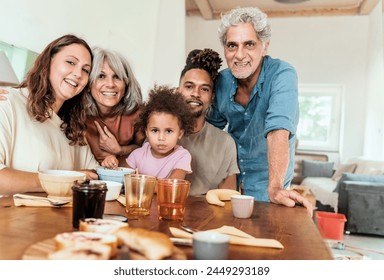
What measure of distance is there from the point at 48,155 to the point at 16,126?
0.13 metres

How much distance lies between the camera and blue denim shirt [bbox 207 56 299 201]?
1.46 meters

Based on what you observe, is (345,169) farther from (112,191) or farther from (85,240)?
(85,240)

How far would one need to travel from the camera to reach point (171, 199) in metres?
0.76

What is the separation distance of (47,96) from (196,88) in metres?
0.58

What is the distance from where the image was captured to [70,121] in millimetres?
1373

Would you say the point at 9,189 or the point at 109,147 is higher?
the point at 109,147

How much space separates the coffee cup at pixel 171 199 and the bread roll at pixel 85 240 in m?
0.24

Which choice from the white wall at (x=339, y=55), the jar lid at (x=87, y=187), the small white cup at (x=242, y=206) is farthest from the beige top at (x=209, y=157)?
the white wall at (x=339, y=55)

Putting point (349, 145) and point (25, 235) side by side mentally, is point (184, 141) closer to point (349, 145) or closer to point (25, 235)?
point (25, 235)

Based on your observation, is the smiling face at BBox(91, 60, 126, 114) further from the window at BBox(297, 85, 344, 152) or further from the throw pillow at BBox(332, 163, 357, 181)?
the window at BBox(297, 85, 344, 152)

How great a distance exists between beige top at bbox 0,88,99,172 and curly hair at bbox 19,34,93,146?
0.07ft

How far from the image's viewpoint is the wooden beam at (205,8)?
18.4 ft

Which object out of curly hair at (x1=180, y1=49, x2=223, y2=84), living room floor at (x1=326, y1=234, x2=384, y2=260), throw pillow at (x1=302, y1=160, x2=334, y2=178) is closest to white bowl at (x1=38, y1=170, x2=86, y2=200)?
curly hair at (x1=180, y1=49, x2=223, y2=84)

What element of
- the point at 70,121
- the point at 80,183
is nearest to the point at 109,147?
the point at 70,121
